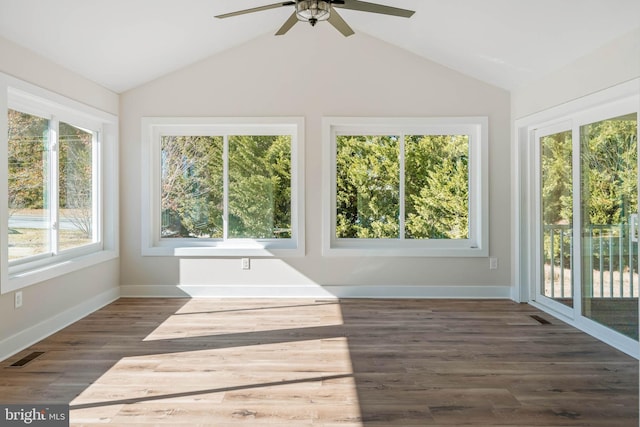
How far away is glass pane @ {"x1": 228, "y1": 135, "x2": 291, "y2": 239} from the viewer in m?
5.77

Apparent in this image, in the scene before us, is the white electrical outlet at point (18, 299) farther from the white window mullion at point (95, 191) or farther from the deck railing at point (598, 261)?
the deck railing at point (598, 261)

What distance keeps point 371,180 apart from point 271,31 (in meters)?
2.06

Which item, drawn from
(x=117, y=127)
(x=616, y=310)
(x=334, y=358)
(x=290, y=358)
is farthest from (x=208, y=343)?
(x=616, y=310)

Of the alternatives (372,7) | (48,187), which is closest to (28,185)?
(48,187)

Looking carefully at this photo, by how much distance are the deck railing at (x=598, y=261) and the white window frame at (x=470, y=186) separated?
86cm

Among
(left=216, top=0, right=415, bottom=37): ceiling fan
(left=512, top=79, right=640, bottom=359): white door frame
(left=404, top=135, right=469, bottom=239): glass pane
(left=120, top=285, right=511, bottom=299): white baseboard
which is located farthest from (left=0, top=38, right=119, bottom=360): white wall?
(left=512, top=79, right=640, bottom=359): white door frame

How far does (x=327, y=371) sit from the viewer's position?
10.7 feet

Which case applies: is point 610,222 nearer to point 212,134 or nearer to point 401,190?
point 401,190

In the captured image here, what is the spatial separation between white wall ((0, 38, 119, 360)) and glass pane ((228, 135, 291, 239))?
145 centimetres

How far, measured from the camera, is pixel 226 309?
16.5ft

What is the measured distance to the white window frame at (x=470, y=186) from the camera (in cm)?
552

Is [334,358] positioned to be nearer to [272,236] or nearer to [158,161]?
[272,236]

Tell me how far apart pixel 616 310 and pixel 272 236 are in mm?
3555

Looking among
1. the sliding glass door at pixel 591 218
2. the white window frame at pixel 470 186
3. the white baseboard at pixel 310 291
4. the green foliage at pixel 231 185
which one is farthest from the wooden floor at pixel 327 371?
the green foliage at pixel 231 185
